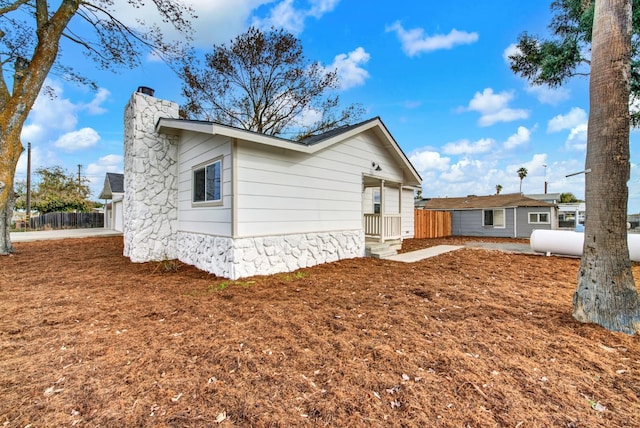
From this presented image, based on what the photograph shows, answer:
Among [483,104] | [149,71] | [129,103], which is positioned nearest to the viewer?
[129,103]

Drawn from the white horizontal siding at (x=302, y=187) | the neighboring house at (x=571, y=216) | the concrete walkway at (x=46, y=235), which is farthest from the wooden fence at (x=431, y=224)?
the concrete walkway at (x=46, y=235)

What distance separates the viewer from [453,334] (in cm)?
321

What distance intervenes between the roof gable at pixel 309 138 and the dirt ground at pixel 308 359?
2999 mm

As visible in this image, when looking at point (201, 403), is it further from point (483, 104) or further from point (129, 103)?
point (483, 104)

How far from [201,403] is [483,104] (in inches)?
643

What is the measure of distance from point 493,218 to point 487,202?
1.17 metres

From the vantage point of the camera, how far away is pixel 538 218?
1720 centimetres

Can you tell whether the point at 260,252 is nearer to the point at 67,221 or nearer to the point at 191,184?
the point at 191,184

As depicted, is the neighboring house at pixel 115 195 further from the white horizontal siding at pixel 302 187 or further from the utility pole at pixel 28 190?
the white horizontal siding at pixel 302 187

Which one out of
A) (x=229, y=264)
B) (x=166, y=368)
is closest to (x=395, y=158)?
(x=229, y=264)

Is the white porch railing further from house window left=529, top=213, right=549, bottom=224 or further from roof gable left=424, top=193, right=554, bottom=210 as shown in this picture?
house window left=529, top=213, right=549, bottom=224

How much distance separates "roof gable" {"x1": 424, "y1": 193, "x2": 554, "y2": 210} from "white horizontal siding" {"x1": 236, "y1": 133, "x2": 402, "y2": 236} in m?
12.5

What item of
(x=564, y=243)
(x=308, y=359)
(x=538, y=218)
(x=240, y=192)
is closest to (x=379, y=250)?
(x=240, y=192)

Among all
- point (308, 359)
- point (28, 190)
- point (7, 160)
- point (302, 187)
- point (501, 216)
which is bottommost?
point (308, 359)
